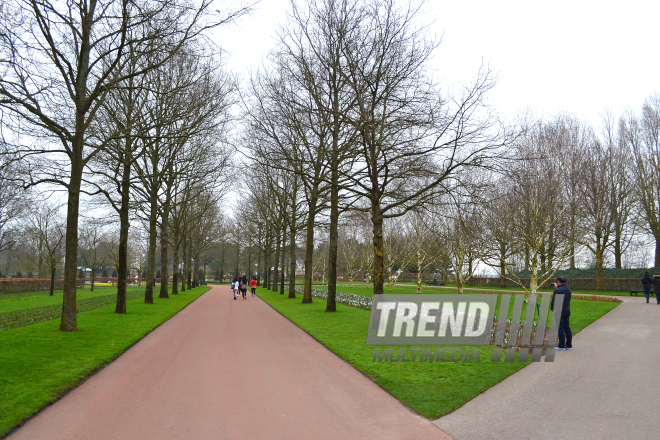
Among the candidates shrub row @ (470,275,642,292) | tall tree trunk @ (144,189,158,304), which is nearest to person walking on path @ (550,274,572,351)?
tall tree trunk @ (144,189,158,304)

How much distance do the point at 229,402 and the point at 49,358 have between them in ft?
16.5

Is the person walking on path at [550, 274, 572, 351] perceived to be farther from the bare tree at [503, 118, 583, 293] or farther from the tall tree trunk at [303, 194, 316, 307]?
the tall tree trunk at [303, 194, 316, 307]

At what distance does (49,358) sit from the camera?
9359 millimetres

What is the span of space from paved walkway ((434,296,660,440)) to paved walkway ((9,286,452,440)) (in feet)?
2.58

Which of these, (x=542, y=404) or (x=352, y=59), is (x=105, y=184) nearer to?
(x=352, y=59)

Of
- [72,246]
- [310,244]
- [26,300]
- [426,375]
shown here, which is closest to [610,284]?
[310,244]

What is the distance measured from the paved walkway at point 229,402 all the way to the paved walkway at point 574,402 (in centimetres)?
78

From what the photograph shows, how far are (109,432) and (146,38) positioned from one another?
33.9ft

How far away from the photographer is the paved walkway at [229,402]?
5398 mm

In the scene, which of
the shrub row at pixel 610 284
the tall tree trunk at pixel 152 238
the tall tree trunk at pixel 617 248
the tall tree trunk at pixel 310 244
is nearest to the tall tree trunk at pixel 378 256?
the tall tree trunk at pixel 310 244

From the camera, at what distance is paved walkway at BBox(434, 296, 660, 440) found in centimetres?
533

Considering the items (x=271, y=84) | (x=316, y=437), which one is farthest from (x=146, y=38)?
(x=316, y=437)

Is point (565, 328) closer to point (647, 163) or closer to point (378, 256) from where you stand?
point (378, 256)

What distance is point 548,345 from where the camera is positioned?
11.3 metres
